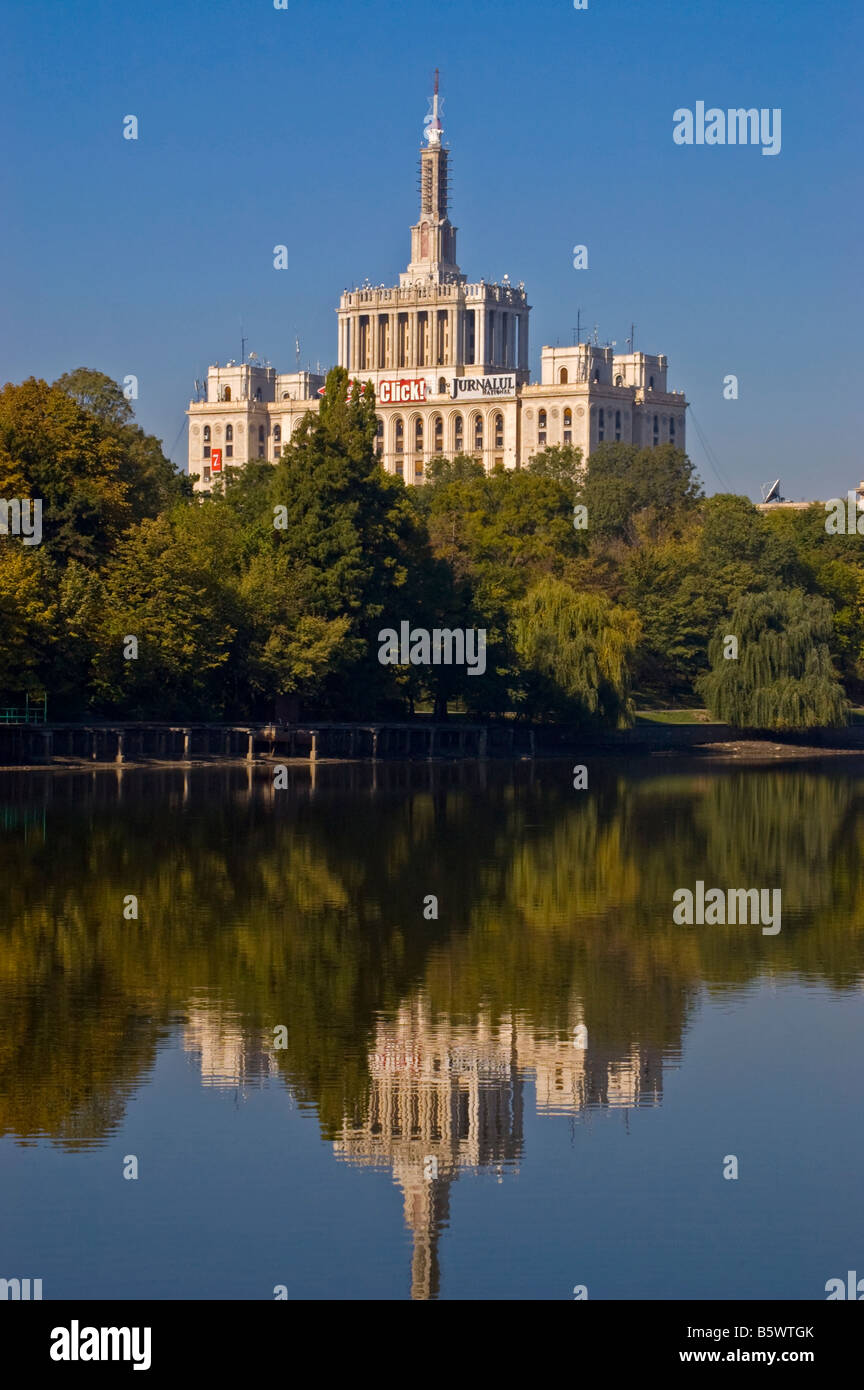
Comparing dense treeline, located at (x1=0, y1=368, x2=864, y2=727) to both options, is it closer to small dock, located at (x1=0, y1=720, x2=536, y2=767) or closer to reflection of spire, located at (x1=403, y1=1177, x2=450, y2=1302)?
small dock, located at (x1=0, y1=720, x2=536, y2=767)

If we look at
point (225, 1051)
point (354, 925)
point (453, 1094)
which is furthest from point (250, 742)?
point (453, 1094)

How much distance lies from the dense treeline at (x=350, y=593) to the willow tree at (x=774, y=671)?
10cm

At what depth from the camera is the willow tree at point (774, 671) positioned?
8088cm

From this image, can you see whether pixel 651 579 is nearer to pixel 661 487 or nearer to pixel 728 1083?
pixel 661 487

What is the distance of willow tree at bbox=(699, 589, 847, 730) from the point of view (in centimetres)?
8088

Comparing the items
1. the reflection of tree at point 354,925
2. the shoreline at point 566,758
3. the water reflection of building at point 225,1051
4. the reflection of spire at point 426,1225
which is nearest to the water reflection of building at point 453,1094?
the reflection of spire at point 426,1225

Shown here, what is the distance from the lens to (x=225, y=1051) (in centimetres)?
2114

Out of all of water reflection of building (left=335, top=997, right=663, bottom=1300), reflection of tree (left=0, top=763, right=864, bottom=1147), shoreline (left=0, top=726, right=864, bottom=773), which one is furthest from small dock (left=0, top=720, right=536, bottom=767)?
water reflection of building (left=335, top=997, right=663, bottom=1300)

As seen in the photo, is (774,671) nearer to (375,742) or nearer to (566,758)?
(566,758)

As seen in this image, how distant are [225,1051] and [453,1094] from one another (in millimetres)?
2935

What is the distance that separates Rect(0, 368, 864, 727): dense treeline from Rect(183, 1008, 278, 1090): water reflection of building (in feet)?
120

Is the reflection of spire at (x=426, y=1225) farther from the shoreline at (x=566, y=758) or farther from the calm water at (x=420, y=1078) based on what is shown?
the shoreline at (x=566, y=758)

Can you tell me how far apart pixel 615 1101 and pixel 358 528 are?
53.9m
